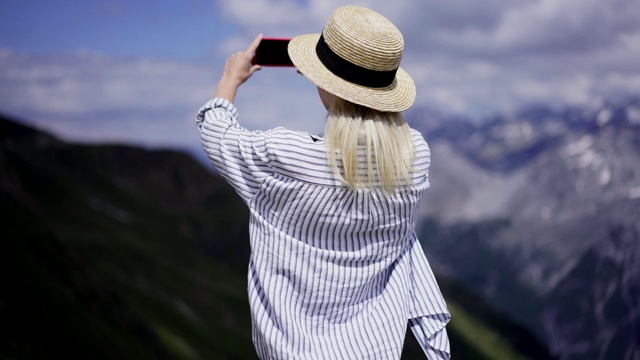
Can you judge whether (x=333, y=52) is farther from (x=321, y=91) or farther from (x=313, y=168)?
(x=313, y=168)

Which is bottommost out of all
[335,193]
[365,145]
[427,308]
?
[427,308]

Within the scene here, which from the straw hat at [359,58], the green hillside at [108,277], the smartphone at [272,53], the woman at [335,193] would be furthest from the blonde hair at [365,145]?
the green hillside at [108,277]

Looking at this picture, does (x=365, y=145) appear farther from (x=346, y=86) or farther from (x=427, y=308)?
(x=427, y=308)

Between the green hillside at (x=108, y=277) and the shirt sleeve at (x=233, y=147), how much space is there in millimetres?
60237

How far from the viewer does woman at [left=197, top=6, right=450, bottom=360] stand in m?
5.07

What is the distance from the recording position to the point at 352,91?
16.5 ft

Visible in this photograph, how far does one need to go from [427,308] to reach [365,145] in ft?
5.11

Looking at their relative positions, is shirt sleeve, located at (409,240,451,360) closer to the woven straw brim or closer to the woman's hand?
the woven straw brim

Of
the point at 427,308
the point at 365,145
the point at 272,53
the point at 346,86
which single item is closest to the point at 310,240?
the point at 365,145

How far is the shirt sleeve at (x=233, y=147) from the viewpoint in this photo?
5.22m

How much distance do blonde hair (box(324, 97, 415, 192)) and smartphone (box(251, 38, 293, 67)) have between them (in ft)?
3.09

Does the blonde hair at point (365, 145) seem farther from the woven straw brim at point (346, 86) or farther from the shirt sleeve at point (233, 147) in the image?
the shirt sleeve at point (233, 147)

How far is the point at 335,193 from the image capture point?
5.16m

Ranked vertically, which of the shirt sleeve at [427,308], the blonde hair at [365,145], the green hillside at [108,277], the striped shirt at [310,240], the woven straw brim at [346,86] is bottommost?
the green hillside at [108,277]
